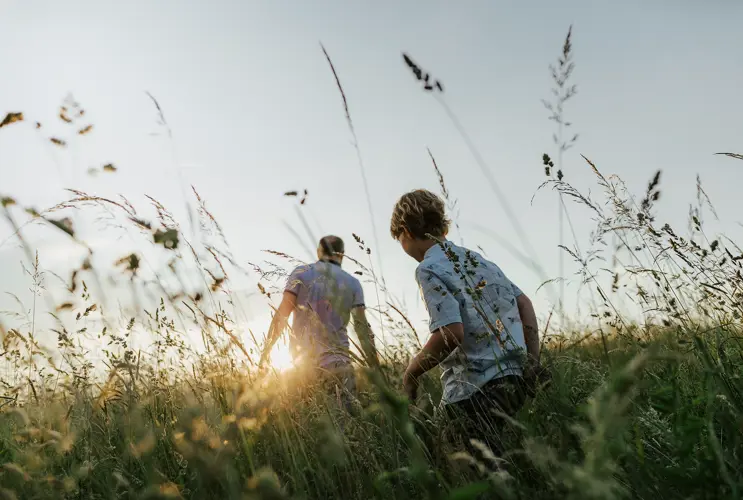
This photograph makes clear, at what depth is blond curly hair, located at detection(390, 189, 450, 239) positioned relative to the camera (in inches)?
120

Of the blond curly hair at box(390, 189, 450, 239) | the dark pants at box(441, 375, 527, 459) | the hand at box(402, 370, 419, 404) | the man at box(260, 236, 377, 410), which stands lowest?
the dark pants at box(441, 375, 527, 459)

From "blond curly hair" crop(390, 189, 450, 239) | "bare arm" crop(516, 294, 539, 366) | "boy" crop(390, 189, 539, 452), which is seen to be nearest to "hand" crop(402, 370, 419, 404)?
"boy" crop(390, 189, 539, 452)

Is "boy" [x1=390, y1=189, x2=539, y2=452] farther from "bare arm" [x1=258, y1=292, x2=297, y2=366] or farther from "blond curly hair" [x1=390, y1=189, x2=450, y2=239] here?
"bare arm" [x1=258, y1=292, x2=297, y2=366]

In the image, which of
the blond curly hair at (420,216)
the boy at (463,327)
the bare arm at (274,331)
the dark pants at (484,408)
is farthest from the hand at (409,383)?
the blond curly hair at (420,216)

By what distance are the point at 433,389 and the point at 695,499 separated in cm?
206

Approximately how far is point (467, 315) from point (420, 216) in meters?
0.65

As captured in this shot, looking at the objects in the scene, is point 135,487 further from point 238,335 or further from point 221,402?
point 238,335

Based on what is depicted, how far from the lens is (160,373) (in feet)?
9.99

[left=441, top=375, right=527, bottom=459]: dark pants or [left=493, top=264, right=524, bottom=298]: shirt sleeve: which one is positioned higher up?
[left=493, top=264, right=524, bottom=298]: shirt sleeve

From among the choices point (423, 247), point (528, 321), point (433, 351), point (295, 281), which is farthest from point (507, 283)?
point (295, 281)

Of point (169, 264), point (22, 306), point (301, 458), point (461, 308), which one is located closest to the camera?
point (301, 458)

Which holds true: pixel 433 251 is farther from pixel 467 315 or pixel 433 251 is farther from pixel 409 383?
pixel 409 383

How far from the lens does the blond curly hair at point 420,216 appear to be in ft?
10.0

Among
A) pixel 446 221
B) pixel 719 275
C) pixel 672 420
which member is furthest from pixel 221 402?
pixel 719 275
